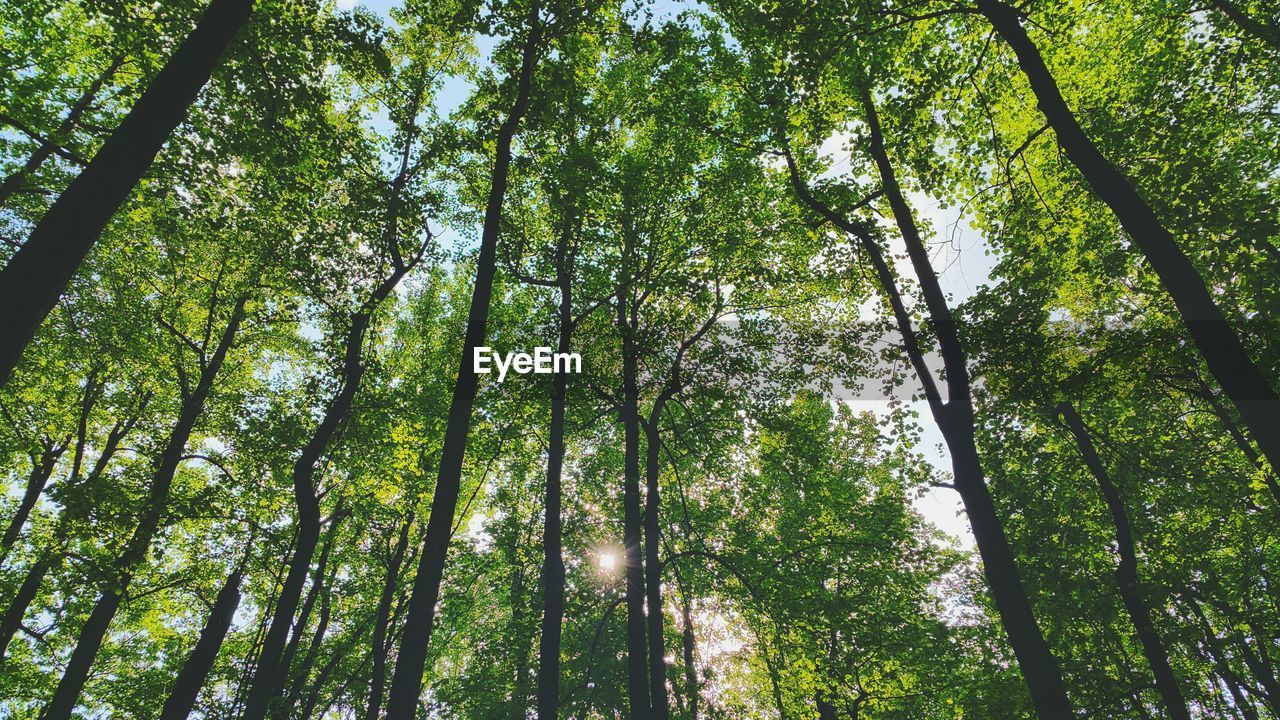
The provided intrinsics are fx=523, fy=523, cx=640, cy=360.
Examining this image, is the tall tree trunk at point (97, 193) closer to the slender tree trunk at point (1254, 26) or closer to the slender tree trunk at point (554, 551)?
the slender tree trunk at point (554, 551)

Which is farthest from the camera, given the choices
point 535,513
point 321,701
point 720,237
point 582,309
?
point 535,513

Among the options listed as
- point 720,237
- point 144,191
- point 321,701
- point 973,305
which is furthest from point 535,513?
point 973,305

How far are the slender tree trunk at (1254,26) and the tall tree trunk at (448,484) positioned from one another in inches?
506

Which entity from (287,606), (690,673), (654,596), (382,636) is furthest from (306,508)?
(690,673)

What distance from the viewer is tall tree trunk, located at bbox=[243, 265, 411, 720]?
35.8ft

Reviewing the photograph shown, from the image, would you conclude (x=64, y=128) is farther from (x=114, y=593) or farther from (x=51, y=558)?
(x=114, y=593)

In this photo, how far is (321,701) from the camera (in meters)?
21.7

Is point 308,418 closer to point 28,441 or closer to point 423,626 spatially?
point 423,626

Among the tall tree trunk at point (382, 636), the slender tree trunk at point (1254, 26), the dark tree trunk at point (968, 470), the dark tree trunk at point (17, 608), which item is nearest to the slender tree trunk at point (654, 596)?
the dark tree trunk at point (968, 470)

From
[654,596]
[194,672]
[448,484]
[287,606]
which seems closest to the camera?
[448,484]

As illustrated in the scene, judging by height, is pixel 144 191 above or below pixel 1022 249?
above

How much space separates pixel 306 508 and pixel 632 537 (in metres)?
7.77

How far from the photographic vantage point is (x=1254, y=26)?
9.35m

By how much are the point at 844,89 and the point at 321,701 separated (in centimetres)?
2876
